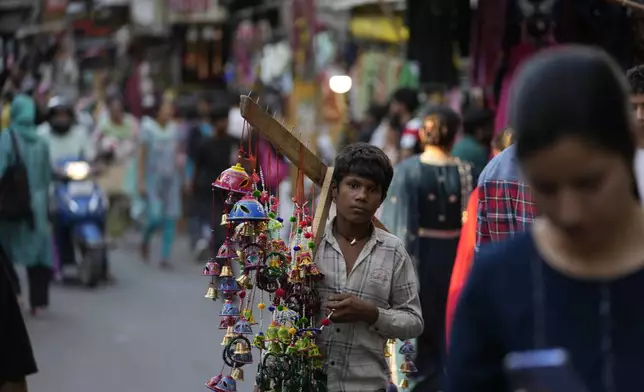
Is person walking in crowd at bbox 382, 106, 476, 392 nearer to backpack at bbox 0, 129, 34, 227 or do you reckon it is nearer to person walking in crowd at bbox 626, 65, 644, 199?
person walking in crowd at bbox 626, 65, 644, 199

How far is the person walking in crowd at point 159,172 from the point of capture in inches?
664

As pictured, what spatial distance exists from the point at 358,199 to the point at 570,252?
2.77m

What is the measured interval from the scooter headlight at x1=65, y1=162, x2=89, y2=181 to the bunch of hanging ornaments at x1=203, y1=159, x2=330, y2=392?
31.6ft

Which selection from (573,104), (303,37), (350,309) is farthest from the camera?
(303,37)

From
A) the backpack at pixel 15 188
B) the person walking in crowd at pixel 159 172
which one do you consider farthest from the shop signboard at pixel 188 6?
the backpack at pixel 15 188

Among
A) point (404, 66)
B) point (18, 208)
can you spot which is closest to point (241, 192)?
point (18, 208)

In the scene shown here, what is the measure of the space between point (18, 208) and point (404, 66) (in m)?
7.77

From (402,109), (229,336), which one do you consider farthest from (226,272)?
(402,109)

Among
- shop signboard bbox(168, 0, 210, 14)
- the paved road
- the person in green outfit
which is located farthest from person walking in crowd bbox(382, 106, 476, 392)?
shop signboard bbox(168, 0, 210, 14)

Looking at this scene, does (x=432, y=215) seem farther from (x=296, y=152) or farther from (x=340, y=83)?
(x=340, y=83)

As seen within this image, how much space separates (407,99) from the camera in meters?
13.0

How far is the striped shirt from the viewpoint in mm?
4961

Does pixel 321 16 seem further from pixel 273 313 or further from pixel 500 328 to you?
pixel 500 328

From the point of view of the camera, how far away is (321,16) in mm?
21938
